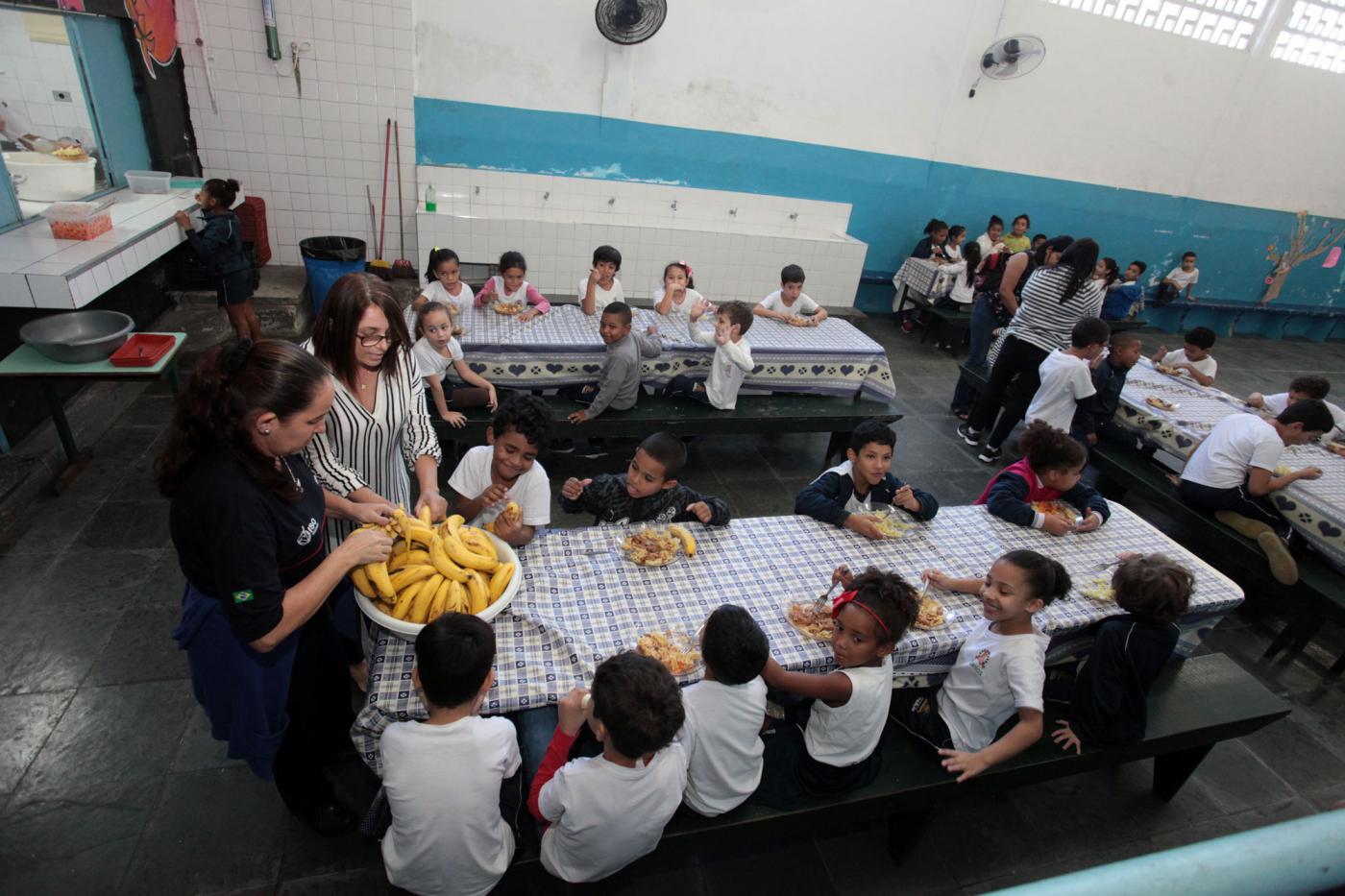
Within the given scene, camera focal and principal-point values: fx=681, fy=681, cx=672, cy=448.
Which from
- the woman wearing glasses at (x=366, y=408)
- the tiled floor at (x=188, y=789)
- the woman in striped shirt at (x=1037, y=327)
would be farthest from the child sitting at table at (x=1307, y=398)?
the woman wearing glasses at (x=366, y=408)

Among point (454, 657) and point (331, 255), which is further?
point (331, 255)

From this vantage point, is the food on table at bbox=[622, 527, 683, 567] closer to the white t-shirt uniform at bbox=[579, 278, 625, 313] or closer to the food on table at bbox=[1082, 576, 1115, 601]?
the food on table at bbox=[1082, 576, 1115, 601]

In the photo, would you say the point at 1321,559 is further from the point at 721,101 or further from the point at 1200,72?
the point at 1200,72

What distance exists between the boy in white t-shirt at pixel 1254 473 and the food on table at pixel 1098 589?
6.51 feet

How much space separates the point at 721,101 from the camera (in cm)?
809

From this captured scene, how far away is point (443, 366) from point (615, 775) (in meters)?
3.23

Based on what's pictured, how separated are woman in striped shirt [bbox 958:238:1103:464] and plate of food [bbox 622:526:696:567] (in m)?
4.15

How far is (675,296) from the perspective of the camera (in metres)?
5.81

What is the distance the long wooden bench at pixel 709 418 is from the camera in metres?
4.81

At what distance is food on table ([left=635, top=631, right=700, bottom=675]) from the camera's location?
2.38m

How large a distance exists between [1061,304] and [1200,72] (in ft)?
23.4

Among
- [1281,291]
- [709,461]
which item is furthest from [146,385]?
[1281,291]

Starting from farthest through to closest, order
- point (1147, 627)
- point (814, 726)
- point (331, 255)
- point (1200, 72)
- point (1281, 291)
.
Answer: point (1281, 291) < point (1200, 72) < point (331, 255) < point (1147, 627) < point (814, 726)

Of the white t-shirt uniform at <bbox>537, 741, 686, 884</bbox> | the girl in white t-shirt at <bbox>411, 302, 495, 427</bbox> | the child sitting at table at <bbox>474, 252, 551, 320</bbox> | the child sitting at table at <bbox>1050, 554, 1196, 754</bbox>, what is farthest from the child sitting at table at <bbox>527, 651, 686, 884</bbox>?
the child sitting at table at <bbox>474, 252, 551, 320</bbox>
